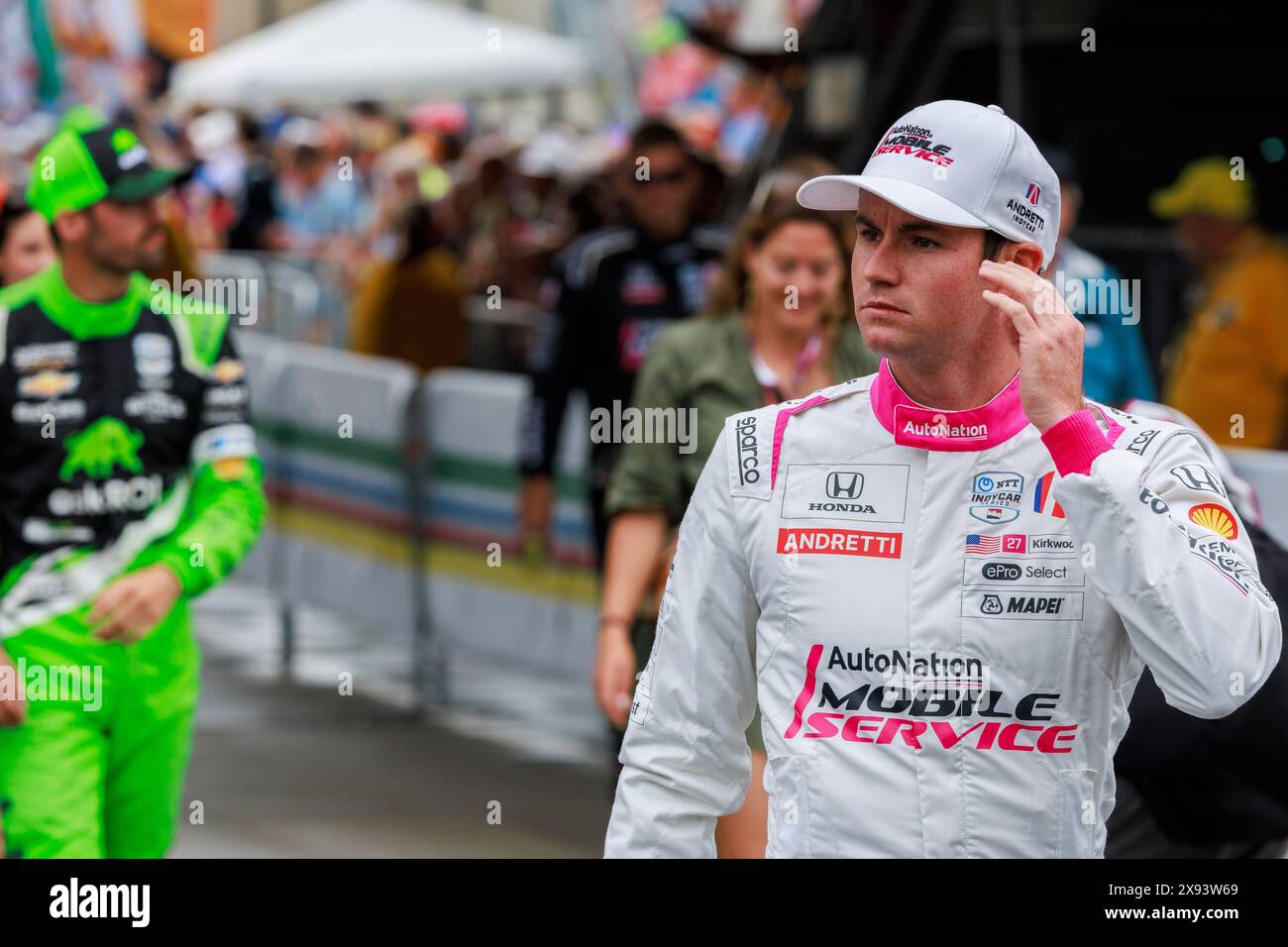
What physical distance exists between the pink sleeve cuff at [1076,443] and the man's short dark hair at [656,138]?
4.66 metres

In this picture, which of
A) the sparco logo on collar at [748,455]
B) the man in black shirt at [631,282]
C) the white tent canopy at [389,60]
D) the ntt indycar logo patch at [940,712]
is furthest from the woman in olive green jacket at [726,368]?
the white tent canopy at [389,60]

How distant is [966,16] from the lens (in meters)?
10.4

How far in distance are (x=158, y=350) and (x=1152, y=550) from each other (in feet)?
9.71

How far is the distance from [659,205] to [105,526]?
9.12 ft

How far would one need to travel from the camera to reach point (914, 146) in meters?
3.18

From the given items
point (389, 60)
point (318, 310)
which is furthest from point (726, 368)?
point (389, 60)

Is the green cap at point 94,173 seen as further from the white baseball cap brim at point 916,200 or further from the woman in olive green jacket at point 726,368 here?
the white baseball cap brim at point 916,200

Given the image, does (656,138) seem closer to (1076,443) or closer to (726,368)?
(726,368)

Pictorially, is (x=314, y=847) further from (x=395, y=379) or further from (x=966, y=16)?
(x=966, y=16)

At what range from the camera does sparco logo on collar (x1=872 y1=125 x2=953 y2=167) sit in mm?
3135

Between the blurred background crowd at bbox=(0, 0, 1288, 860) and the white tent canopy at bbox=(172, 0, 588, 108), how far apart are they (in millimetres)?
37

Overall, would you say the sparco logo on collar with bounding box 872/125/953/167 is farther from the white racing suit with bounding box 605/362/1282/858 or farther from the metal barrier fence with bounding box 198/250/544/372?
the metal barrier fence with bounding box 198/250/544/372

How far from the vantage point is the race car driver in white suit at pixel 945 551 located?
9.96 ft

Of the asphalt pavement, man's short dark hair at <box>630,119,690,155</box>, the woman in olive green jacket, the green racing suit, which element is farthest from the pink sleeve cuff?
the asphalt pavement
